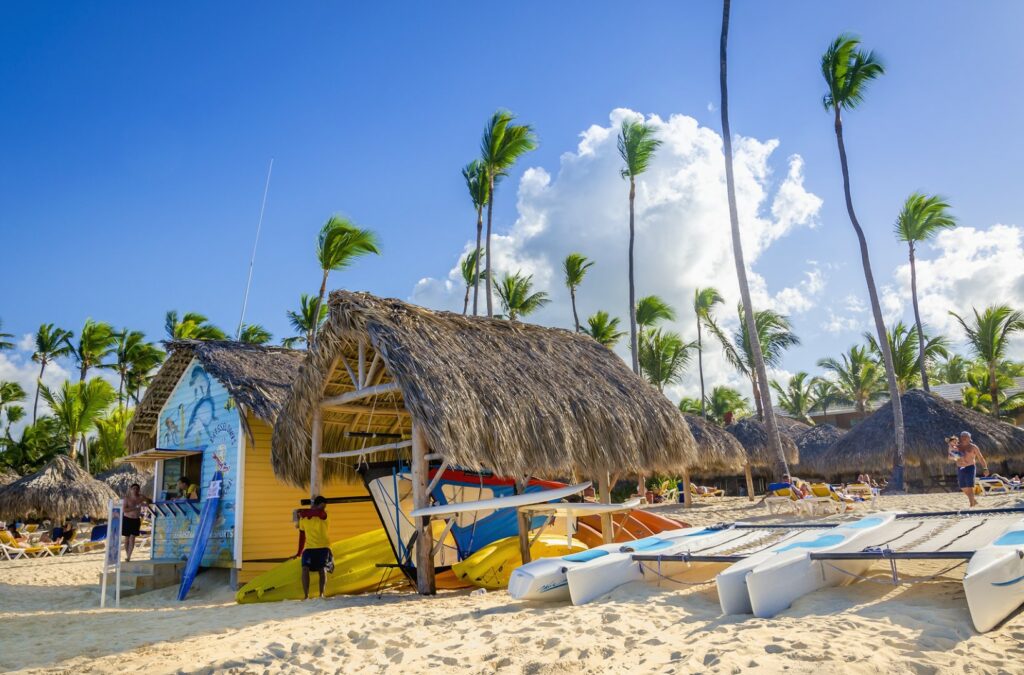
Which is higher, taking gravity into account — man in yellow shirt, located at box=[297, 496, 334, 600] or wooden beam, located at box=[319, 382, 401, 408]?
wooden beam, located at box=[319, 382, 401, 408]

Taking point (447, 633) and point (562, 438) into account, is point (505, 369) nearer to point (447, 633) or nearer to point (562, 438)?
point (562, 438)

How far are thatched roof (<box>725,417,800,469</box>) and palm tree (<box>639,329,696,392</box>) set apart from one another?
4669 millimetres

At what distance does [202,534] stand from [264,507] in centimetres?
101

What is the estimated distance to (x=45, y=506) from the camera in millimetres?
19312

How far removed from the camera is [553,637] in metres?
5.22

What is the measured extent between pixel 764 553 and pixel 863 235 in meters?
17.6

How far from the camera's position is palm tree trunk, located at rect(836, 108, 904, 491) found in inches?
788

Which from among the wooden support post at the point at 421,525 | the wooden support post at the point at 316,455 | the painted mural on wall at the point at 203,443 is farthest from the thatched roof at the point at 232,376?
the wooden support post at the point at 421,525

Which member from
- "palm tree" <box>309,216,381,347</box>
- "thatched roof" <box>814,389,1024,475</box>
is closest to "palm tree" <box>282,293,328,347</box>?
"palm tree" <box>309,216,381,347</box>

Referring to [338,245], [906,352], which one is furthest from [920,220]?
[338,245]

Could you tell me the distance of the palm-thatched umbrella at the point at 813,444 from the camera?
994 inches

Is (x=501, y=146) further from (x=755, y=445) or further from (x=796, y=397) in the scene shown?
(x=796, y=397)

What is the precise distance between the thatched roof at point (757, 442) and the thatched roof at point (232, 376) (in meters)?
17.0

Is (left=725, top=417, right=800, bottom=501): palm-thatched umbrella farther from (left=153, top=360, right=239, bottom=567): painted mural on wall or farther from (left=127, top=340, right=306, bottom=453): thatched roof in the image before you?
(left=153, top=360, right=239, bottom=567): painted mural on wall
